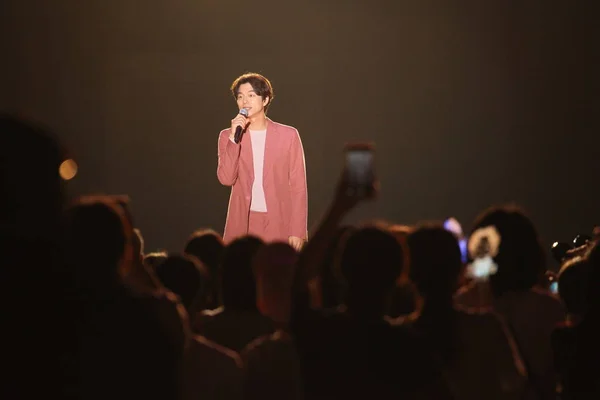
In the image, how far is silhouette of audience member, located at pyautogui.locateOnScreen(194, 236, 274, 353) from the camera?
214 cm

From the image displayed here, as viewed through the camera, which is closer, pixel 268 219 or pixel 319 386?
pixel 319 386

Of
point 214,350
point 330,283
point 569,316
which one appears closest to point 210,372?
point 214,350

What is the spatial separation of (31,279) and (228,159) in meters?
2.83

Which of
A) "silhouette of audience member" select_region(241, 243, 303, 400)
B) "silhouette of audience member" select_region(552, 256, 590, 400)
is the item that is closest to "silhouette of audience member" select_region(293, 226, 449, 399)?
"silhouette of audience member" select_region(241, 243, 303, 400)

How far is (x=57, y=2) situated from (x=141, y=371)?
550cm

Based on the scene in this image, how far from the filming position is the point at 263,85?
445 cm

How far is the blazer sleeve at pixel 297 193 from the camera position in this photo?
4496 millimetres

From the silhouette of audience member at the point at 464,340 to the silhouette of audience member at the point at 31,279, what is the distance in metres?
0.82

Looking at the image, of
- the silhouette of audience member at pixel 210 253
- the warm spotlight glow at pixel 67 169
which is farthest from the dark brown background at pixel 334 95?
the warm spotlight glow at pixel 67 169

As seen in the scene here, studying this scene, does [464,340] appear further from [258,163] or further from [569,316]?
[258,163]

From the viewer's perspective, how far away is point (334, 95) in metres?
6.85

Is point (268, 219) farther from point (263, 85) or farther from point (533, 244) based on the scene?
point (533, 244)

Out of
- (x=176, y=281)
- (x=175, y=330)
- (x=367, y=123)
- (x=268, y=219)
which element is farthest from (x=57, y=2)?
(x=175, y=330)

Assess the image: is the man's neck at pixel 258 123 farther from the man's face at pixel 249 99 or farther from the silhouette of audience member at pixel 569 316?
the silhouette of audience member at pixel 569 316
